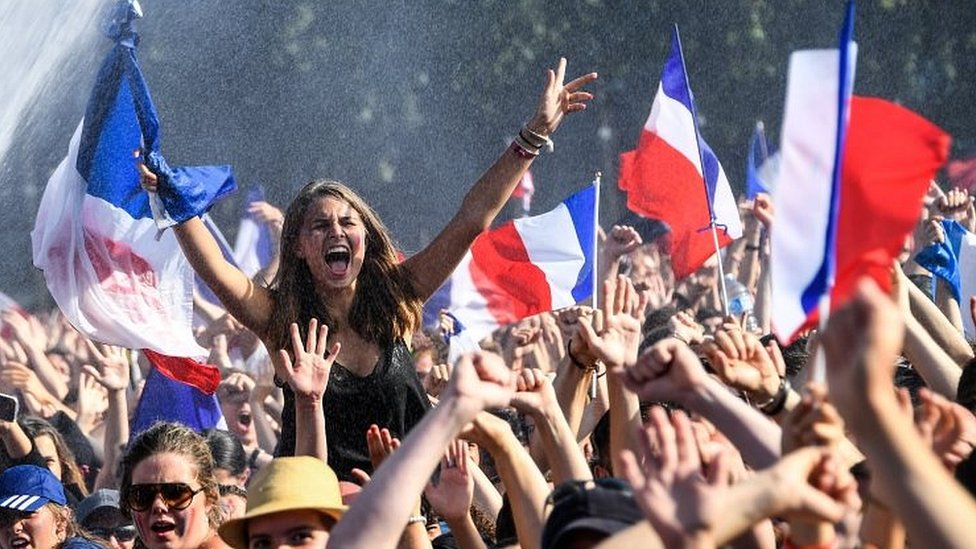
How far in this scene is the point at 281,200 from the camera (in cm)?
1727

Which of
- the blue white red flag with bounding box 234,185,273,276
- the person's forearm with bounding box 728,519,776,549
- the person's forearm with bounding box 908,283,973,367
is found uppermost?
the blue white red flag with bounding box 234,185,273,276

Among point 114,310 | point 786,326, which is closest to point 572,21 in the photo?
point 114,310

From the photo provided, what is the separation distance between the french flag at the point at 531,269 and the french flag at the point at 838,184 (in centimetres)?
516

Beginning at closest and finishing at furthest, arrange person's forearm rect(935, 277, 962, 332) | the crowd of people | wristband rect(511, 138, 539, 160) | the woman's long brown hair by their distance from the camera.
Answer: the crowd of people
the woman's long brown hair
wristband rect(511, 138, 539, 160)
person's forearm rect(935, 277, 962, 332)

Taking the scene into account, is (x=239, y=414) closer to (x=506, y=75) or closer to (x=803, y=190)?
(x=803, y=190)

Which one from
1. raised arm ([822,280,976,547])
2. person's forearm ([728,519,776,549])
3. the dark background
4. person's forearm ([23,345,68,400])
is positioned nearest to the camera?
raised arm ([822,280,976,547])

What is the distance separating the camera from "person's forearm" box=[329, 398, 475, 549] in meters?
3.58

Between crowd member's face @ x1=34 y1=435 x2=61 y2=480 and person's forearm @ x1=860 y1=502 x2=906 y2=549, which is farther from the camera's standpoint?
crowd member's face @ x1=34 y1=435 x2=61 y2=480

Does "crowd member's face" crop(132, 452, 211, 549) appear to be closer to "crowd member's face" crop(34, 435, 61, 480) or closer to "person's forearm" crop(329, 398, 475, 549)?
"person's forearm" crop(329, 398, 475, 549)

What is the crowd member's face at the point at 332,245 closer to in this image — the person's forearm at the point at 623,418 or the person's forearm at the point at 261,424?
the person's forearm at the point at 623,418

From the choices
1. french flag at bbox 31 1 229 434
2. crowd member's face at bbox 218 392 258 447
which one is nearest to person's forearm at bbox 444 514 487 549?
french flag at bbox 31 1 229 434

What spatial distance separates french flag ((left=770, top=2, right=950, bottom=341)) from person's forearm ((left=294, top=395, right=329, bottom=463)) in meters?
1.65

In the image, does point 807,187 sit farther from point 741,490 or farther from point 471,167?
point 471,167

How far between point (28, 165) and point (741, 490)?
6.72 meters
